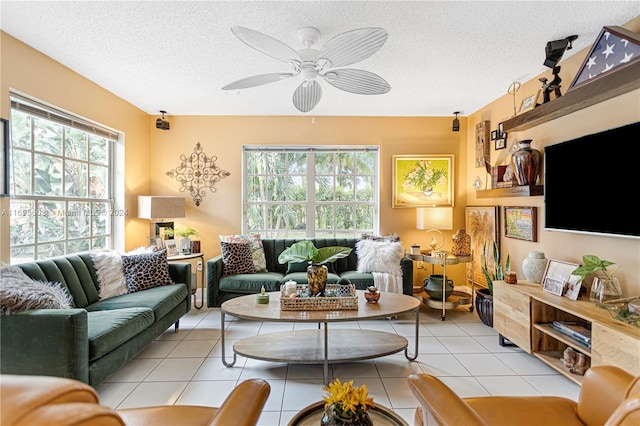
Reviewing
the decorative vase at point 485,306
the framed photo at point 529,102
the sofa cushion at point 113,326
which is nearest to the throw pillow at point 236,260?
the sofa cushion at point 113,326

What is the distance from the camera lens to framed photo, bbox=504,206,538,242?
10.5 feet

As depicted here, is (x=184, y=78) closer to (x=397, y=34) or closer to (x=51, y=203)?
(x=51, y=203)

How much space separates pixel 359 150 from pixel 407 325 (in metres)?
2.51

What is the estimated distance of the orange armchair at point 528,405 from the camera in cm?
104

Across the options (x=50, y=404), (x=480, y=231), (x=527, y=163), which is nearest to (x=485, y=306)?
(x=480, y=231)

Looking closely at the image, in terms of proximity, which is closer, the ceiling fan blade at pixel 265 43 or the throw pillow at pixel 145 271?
the ceiling fan blade at pixel 265 43

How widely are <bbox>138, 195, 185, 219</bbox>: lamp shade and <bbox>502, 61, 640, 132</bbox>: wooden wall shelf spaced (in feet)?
13.2

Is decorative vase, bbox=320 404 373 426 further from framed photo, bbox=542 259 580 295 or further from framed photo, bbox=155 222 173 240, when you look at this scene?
framed photo, bbox=155 222 173 240

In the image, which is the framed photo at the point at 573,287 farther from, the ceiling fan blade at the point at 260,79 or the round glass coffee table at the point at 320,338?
the ceiling fan blade at the point at 260,79

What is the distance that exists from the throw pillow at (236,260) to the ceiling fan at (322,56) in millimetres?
1953

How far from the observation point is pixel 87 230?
11.6ft

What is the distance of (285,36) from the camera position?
2.47 meters

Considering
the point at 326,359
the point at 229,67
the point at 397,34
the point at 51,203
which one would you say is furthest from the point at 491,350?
the point at 51,203

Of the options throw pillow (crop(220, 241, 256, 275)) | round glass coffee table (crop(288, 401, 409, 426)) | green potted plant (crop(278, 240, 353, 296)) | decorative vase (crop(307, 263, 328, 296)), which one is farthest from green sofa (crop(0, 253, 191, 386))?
round glass coffee table (crop(288, 401, 409, 426))
